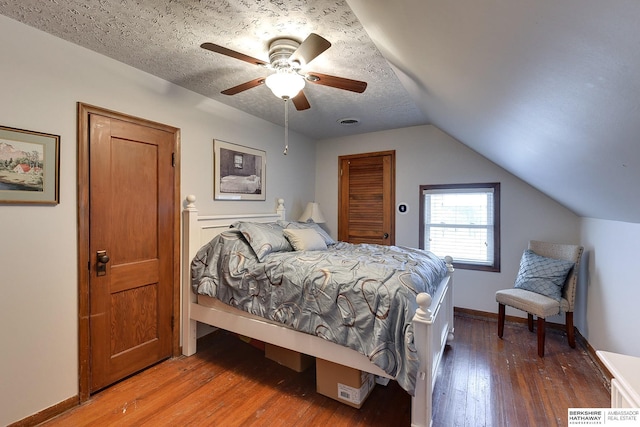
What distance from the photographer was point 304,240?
288 cm

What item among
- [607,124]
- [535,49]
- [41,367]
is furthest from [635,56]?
[41,367]

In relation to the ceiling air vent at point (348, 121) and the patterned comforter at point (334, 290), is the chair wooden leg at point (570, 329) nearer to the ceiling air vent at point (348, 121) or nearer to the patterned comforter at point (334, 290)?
the patterned comforter at point (334, 290)

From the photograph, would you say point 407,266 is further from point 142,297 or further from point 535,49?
point 142,297

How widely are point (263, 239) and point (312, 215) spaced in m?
1.54

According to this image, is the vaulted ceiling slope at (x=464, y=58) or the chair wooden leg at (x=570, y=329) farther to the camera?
the chair wooden leg at (x=570, y=329)

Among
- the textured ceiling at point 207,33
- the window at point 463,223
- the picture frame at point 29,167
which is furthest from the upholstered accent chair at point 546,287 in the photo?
the picture frame at point 29,167

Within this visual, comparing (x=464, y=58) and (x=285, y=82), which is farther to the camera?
(x=285, y=82)

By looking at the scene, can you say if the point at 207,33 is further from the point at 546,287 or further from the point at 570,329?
the point at 570,329

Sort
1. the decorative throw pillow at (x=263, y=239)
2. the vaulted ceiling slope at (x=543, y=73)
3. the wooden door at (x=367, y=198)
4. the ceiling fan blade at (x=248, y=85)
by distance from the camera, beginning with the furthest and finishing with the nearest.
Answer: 1. the wooden door at (x=367, y=198)
2. the decorative throw pillow at (x=263, y=239)
3. the ceiling fan blade at (x=248, y=85)
4. the vaulted ceiling slope at (x=543, y=73)

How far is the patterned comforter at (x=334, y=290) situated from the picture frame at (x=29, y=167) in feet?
3.91

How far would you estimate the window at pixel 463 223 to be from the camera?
350 centimetres

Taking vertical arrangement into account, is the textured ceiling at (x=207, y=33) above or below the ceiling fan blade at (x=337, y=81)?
above

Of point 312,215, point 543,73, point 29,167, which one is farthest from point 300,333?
point 312,215

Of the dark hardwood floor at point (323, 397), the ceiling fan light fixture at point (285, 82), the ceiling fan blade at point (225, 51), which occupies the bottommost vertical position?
the dark hardwood floor at point (323, 397)
